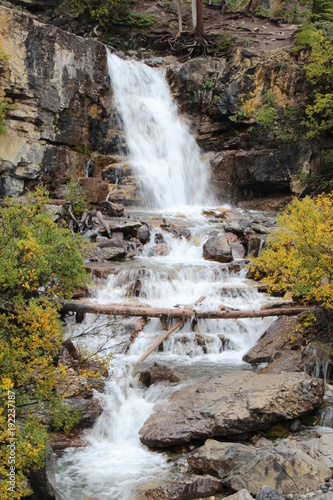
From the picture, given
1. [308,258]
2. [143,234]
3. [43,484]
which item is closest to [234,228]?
[143,234]

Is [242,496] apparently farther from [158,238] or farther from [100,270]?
[158,238]

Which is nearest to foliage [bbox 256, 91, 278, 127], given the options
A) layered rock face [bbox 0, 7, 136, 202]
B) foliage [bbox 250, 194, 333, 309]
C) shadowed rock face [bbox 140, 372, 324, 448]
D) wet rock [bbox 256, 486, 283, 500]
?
layered rock face [bbox 0, 7, 136, 202]

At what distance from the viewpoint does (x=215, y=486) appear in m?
5.43

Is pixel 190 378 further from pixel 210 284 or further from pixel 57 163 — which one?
pixel 57 163

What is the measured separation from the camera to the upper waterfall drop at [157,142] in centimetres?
2205

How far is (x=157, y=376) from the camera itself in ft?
26.9

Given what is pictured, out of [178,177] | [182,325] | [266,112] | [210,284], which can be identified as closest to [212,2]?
[266,112]

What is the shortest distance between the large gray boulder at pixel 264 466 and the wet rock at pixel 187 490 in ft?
0.49

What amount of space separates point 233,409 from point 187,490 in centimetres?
146

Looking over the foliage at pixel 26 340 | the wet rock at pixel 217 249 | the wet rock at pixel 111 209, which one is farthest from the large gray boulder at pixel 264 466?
the wet rock at pixel 111 209

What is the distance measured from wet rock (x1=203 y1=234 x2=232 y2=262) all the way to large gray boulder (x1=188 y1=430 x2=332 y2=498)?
29.5ft

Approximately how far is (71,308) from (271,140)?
18121 millimetres

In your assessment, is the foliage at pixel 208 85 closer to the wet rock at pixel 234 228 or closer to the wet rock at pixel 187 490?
the wet rock at pixel 234 228

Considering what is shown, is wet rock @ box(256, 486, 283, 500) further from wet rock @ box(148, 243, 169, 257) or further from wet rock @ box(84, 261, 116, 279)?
wet rock @ box(148, 243, 169, 257)
